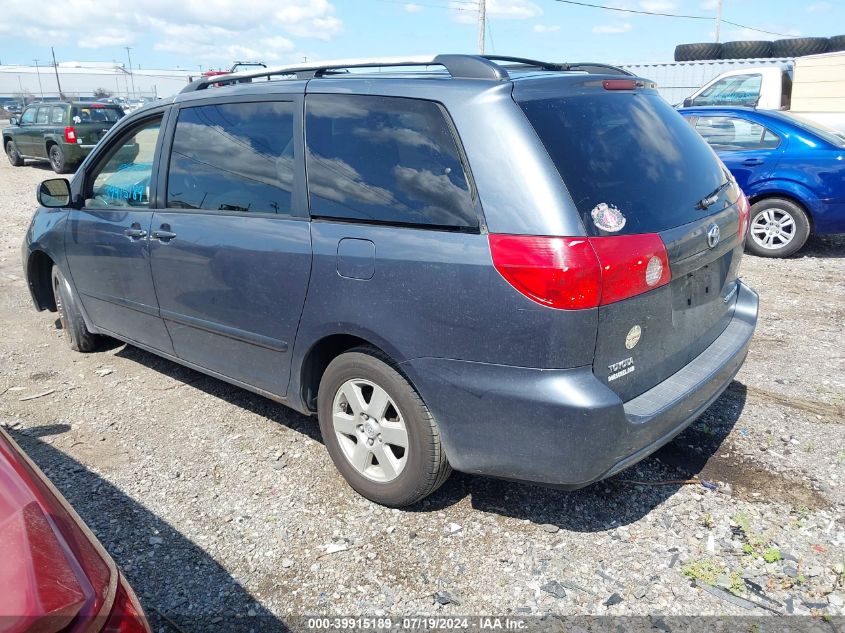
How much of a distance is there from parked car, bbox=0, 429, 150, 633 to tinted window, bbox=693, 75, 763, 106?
12.2 metres

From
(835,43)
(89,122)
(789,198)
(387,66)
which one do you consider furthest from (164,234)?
(835,43)

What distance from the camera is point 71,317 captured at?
506 cm

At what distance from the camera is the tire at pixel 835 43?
1947 cm

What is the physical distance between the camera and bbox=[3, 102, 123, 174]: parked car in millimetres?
16984

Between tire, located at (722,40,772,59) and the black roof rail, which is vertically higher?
tire, located at (722,40,772,59)

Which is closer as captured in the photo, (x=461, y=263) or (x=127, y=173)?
(x=461, y=263)

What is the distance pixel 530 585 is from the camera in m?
2.64

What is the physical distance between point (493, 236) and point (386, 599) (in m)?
1.44

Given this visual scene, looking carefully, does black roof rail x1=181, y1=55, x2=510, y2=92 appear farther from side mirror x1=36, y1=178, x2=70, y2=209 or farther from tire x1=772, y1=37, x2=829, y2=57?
tire x1=772, y1=37, x2=829, y2=57

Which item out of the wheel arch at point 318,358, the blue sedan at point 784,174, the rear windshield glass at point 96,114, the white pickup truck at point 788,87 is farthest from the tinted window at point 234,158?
the rear windshield glass at point 96,114

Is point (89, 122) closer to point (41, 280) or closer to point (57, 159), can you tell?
point (57, 159)

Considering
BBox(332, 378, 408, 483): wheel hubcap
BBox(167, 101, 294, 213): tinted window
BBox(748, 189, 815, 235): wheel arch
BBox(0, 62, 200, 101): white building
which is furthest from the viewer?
BBox(0, 62, 200, 101): white building

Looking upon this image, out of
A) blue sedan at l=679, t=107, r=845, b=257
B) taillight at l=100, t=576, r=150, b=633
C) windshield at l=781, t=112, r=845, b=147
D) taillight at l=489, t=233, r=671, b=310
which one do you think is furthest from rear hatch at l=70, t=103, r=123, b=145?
taillight at l=100, t=576, r=150, b=633

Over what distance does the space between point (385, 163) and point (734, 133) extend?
6339 millimetres
